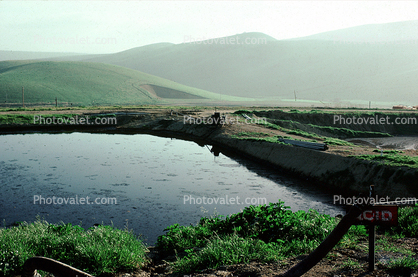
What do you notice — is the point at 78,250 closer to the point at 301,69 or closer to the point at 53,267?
the point at 53,267

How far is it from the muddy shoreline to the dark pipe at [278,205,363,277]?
32.0 ft

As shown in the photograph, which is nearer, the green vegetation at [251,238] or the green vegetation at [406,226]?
the green vegetation at [251,238]

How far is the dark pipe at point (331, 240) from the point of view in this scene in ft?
14.9

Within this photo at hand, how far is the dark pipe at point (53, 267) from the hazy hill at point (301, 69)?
114 meters

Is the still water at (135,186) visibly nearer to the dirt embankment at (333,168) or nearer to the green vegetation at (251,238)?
the dirt embankment at (333,168)

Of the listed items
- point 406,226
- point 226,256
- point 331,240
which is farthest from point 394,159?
point 331,240

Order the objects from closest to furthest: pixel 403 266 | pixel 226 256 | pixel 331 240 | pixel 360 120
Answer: pixel 331 240
pixel 403 266
pixel 226 256
pixel 360 120

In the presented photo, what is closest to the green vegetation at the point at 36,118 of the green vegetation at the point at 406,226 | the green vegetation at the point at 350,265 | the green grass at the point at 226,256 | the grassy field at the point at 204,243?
the grassy field at the point at 204,243

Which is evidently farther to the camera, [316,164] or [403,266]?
[316,164]

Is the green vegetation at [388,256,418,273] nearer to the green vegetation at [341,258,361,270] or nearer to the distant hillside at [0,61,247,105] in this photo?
the green vegetation at [341,258,361,270]

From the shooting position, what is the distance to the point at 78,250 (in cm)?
658

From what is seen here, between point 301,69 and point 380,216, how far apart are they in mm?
161714

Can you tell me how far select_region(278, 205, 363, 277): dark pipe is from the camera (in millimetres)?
4527

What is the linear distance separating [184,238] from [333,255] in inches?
144
